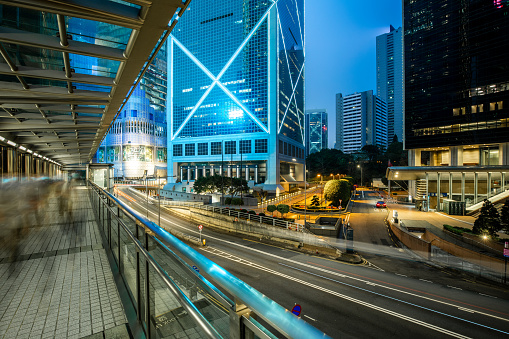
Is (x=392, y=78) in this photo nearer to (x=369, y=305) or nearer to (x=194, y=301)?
(x=369, y=305)

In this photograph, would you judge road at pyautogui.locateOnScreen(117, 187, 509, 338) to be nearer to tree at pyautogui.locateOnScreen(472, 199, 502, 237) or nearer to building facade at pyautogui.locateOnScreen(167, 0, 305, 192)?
tree at pyautogui.locateOnScreen(472, 199, 502, 237)

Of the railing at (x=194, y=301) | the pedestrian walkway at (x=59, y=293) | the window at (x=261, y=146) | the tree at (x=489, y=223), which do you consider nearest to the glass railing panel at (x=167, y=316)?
the railing at (x=194, y=301)

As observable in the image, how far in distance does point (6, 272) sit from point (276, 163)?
6128 cm

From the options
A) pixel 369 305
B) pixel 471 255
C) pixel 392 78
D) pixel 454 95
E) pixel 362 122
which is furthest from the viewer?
pixel 392 78

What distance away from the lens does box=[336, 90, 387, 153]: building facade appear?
167000 millimetres

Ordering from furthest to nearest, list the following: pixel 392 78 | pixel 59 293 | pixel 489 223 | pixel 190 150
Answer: pixel 392 78 → pixel 190 150 → pixel 489 223 → pixel 59 293

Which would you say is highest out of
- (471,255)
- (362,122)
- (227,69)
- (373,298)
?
(362,122)

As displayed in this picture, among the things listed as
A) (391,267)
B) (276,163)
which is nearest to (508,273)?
(391,267)

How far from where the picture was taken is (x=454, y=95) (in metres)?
40.2

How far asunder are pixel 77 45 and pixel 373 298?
43.3 ft

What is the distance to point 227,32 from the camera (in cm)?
7100

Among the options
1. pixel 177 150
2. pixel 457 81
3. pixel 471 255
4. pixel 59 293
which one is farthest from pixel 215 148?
pixel 59 293

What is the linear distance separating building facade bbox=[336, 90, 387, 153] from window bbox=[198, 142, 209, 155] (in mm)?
119926

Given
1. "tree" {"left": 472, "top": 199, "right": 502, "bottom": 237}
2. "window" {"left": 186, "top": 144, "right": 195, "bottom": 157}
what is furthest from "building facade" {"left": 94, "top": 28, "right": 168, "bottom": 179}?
"tree" {"left": 472, "top": 199, "right": 502, "bottom": 237}
